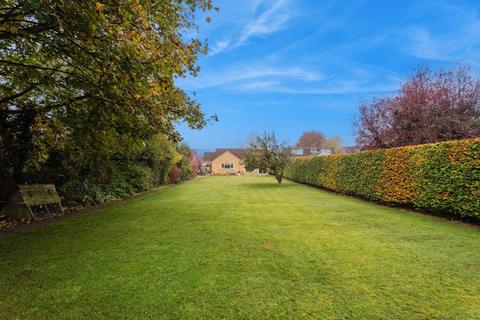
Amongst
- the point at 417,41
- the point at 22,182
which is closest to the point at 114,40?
the point at 22,182

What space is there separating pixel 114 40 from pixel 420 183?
945 cm

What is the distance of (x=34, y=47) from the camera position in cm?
610

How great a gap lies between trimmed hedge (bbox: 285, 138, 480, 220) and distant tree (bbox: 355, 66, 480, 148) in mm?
3946

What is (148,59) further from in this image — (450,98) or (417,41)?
(450,98)

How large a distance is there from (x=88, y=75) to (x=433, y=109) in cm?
1589

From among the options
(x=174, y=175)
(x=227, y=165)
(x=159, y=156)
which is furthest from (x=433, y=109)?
(x=227, y=165)

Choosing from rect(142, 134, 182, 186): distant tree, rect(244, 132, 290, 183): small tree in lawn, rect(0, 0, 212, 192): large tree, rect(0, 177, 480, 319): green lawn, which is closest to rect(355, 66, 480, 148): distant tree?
rect(244, 132, 290, 183): small tree in lawn

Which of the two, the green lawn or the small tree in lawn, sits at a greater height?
the small tree in lawn

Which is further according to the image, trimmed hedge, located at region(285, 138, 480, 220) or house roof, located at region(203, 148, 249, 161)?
house roof, located at region(203, 148, 249, 161)

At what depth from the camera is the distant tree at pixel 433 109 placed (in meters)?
13.8

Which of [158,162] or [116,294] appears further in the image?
[158,162]

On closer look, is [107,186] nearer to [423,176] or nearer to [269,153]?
[423,176]

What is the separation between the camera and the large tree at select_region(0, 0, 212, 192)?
14.2 feet

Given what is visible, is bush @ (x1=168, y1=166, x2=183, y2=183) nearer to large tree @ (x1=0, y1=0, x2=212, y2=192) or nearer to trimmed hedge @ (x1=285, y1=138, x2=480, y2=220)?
large tree @ (x1=0, y1=0, x2=212, y2=192)
